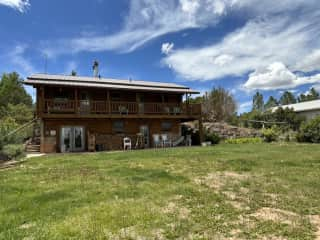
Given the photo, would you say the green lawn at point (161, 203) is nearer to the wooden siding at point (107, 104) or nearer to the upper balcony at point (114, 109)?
the upper balcony at point (114, 109)

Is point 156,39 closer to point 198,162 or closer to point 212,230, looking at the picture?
point 198,162

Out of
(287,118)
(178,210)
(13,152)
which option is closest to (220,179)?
(178,210)

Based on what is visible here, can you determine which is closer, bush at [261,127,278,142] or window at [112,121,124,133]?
window at [112,121,124,133]

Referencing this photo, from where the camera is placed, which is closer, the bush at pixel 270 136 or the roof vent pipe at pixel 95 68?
the bush at pixel 270 136

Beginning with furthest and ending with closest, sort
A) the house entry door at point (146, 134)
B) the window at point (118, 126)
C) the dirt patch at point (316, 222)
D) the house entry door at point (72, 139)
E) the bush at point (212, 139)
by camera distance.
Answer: the bush at point (212, 139), the house entry door at point (146, 134), the window at point (118, 126), the house entry door at point (72, 139), the dirt patch at point (316, 222)

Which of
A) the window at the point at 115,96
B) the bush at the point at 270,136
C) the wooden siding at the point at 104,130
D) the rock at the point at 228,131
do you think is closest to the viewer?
the wooden siding at the point at 104,130

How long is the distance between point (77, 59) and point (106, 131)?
9301 mm

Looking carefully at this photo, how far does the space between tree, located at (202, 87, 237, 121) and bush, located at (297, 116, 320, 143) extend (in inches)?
411

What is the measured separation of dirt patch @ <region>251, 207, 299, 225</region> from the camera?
13.1ft

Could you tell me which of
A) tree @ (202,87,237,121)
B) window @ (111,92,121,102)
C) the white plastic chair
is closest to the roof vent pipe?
window @ (111,92,121,102)

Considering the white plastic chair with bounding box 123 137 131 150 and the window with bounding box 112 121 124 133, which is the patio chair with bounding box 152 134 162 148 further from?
the window with bounding box 112 121 124 133

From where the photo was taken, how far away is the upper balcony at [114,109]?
1547 centimetres

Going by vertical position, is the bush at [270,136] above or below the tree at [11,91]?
below

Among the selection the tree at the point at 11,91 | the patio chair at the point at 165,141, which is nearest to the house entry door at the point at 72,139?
the patio chair at the point at 165,141
